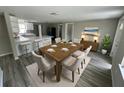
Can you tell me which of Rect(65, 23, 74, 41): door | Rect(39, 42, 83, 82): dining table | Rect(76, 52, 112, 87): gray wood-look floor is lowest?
Rect(76, 52, 112, 87): gray wood-look floor

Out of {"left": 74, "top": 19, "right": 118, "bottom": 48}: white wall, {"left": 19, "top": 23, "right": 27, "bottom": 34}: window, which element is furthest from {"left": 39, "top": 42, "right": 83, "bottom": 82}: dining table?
{"left": 19, "top": 23, "right": 27, "bottom": 34}: window

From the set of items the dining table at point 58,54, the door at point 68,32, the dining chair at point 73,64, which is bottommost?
the dining chair at point 73,64

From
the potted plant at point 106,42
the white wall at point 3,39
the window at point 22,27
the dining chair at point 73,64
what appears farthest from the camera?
the window at point 22,27

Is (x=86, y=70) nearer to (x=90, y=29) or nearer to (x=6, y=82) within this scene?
(x=6, y=82)

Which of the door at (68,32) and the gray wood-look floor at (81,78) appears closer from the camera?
the gray wood-look floor at (81,78)

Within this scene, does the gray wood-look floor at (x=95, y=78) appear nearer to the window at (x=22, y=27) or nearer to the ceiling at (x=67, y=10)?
the ceiling at (x=67, y=10)

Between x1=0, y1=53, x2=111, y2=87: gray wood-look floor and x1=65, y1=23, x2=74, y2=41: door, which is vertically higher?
x1=65, y1=23, x2=74, y2=41: door

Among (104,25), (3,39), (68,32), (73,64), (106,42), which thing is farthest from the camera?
(68,32)

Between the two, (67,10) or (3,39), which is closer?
(67,10)

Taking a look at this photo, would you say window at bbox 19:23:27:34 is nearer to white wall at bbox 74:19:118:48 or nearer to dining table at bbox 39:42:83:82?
dining table at bbox 39:42:83:82

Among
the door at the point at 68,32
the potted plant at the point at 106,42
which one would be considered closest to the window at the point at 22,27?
the door at the point at 68,32

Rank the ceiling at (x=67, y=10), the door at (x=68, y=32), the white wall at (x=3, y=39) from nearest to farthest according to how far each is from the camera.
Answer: the ceiling at (x=67, y=10) → the white wall at (x=3, y=39) → the door at (x=68, y=32)

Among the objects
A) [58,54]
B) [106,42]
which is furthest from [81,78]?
[106,42]

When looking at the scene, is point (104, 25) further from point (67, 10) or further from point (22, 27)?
point (22, 27)
